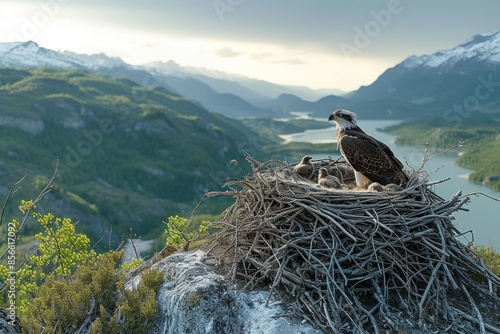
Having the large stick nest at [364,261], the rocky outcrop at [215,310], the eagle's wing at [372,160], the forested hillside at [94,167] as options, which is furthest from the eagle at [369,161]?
the forested hillside at [94,167]

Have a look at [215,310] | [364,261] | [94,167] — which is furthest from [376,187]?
[94,167]

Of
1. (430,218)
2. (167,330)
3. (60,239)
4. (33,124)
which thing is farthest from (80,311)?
(33,124)

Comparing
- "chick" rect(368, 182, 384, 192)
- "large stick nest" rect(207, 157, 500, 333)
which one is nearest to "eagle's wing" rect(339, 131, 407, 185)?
"chick" rect(368, 182, 384, 192)

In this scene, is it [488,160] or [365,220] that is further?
[488,160]

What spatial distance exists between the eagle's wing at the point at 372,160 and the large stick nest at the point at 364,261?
3.35 feet

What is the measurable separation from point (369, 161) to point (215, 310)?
157 inches

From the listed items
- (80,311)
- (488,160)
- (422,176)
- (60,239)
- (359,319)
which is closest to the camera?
(359,319)

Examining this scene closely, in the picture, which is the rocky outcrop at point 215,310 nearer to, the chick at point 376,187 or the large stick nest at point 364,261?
the large stick nest at point 364,261

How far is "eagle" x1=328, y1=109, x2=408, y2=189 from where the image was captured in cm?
832

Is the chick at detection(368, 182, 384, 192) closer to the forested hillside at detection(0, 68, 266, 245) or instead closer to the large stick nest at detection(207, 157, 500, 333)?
the large stick nest at detection(207, 157, 500, 333)

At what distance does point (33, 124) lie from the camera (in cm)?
17850

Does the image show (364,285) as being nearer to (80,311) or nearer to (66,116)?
(80,311)

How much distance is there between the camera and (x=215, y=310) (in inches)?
250

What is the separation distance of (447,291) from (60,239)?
12.9 meters
